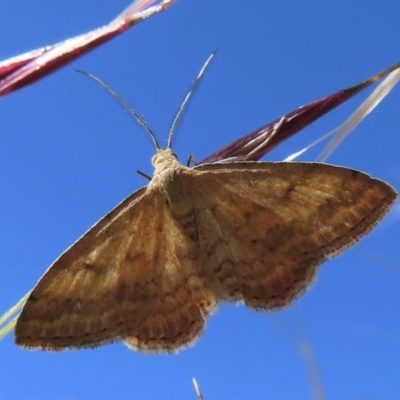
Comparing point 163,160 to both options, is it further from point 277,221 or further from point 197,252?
point 277,221

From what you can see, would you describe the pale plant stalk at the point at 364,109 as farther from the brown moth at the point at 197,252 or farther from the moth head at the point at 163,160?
the moth head at the point at 163,160

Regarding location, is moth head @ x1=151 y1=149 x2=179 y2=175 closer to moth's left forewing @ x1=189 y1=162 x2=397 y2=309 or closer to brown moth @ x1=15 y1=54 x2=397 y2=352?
brown moth @ x1=15 y1=54 x2=397 y2=352

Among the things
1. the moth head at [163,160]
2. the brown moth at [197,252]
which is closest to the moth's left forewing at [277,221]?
the brown moth at [197,252]

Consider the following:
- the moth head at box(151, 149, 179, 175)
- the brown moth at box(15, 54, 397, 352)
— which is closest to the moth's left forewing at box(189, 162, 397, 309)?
the brown moth at box(15, 54, 397, 352)

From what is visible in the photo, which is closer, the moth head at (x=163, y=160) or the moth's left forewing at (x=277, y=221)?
the moth's left forewing at (x=277, y=221)

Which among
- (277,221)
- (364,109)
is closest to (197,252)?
(277,221)

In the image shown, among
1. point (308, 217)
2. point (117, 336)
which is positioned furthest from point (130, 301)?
point (308, 217)

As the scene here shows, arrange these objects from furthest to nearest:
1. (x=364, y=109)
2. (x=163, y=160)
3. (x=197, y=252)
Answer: (x=163, y=160) < (x=197, y=252) < (x=364, y=109)

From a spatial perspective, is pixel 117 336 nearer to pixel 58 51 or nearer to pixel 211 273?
pixel 211 273
